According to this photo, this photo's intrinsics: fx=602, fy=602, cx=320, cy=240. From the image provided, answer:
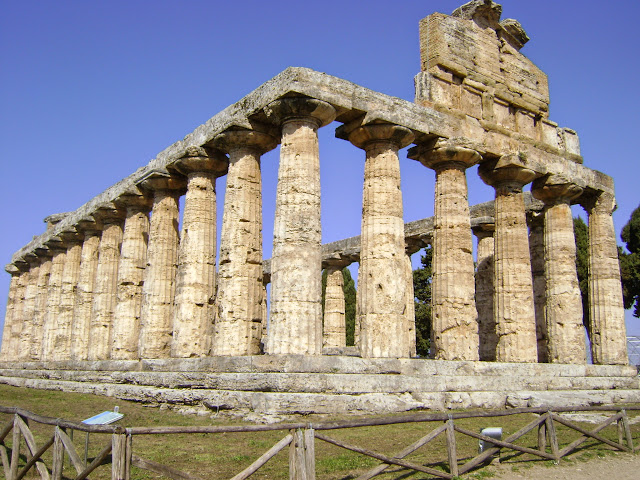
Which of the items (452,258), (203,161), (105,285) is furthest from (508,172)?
(105,285)

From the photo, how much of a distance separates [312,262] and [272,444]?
17.0 feet

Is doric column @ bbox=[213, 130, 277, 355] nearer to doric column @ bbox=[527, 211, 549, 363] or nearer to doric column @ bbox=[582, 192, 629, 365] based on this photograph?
doric column @ bbox=[582, 192, 629, 365]

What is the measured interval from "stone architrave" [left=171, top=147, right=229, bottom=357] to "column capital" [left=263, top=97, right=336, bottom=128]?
12.3 ft

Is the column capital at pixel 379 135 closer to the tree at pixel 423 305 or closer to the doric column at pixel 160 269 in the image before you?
the doric column at pixel 160 269

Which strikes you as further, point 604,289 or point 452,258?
point 604,289

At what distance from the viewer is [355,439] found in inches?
420

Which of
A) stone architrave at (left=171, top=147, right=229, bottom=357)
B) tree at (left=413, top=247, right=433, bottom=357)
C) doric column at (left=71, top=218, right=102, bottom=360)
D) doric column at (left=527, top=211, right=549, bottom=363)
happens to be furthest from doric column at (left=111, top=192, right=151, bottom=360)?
tree at (left=413, top=247, right=433, bottom=357)

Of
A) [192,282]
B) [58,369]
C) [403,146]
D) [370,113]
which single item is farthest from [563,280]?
[58,369]

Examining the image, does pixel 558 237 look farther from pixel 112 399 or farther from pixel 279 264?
pixel 112 399

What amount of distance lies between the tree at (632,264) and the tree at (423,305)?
37.5 feet

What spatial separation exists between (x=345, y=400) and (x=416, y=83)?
10.4 m

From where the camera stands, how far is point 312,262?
1464cm

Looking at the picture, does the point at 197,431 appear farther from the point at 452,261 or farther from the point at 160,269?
the point at 160,269

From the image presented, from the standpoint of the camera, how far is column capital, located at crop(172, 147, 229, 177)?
18.5 m
